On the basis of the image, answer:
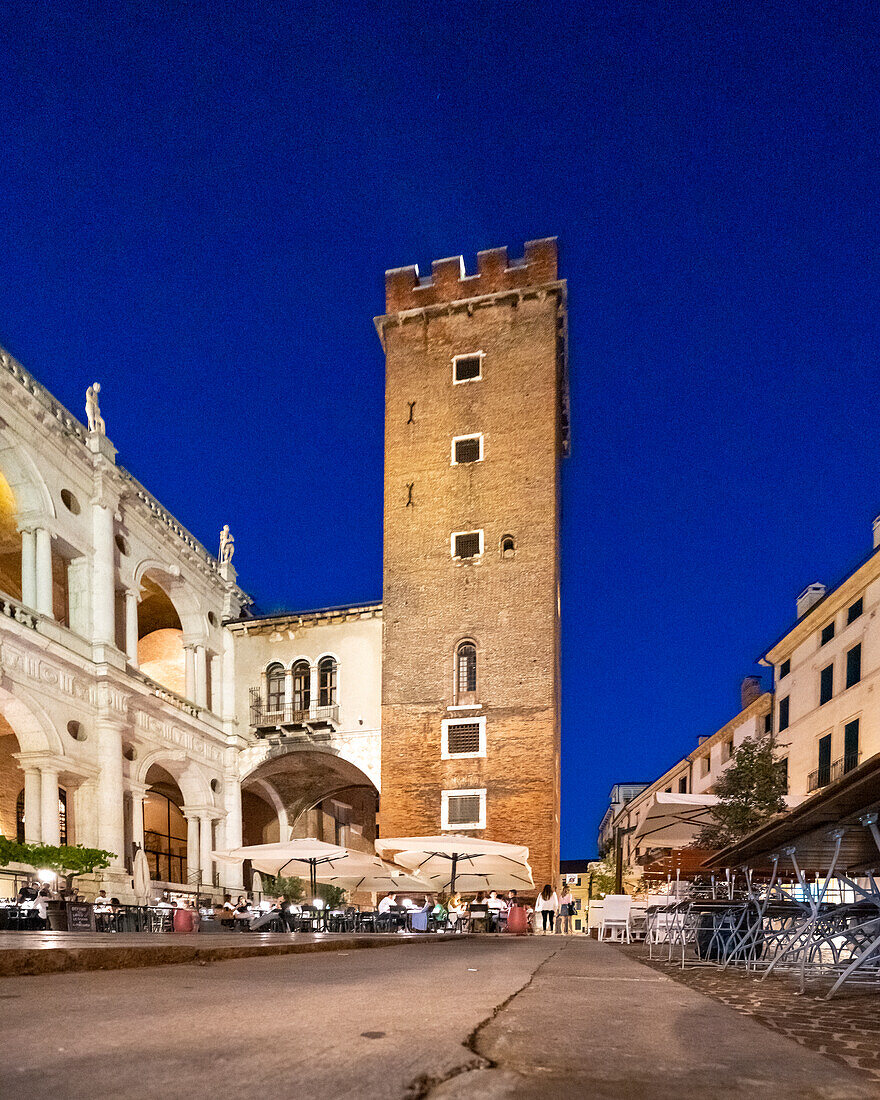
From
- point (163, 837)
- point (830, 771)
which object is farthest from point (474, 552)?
point (163, 837)

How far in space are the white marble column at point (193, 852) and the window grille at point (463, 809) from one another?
26.3 ft

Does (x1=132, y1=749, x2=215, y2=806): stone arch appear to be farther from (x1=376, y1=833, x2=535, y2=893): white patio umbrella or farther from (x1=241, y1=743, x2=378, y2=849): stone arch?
(x1=376, y1=833, x2=535, y2=893): white patio umbrella

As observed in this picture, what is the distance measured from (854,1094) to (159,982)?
10.1 feet

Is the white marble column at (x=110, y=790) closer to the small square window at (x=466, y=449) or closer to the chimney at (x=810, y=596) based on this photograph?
the small square window at (x=466, y=449)

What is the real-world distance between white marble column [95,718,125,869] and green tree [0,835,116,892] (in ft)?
11.3

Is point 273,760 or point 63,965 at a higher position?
point 63,965

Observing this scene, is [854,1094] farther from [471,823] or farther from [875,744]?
[471,823]

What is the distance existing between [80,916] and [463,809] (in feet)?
43.5

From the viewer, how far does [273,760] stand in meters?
30.0

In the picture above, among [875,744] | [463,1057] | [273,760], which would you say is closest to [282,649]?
[273,760]

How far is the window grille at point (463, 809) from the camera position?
25.9 m

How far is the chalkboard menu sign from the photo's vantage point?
562 inches

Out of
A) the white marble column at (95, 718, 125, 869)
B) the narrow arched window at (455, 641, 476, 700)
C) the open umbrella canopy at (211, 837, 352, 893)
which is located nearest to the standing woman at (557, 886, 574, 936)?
the open umbrella canopy at (211, 837, 352, 893)

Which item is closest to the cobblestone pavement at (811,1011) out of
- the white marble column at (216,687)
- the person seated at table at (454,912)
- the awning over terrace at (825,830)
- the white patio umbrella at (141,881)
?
the awning over terrace at (825,830)
